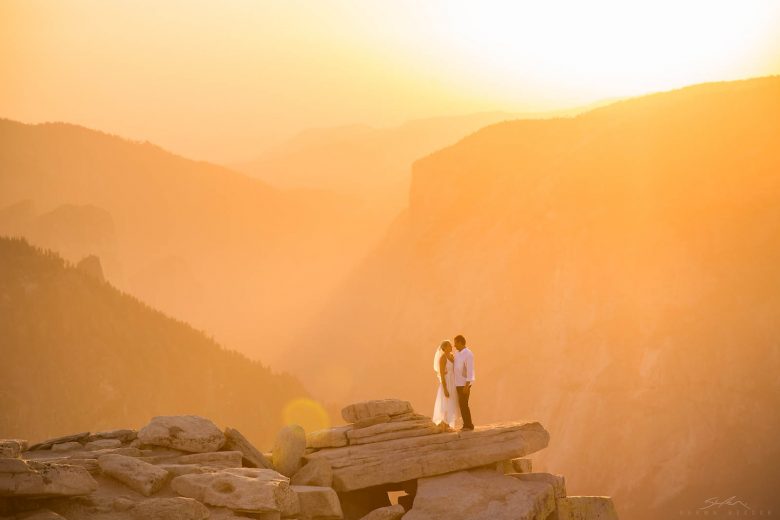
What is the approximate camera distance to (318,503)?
2117 cm

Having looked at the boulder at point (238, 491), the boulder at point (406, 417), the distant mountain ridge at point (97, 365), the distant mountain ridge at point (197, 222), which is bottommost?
the boulder at point (238, 491)

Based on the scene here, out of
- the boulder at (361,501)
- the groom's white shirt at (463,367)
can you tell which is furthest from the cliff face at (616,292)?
the groom's white shirt at (463,367)

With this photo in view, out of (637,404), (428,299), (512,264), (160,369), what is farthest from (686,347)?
(160,369)

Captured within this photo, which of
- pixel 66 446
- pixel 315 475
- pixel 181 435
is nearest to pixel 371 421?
pixel 315 475

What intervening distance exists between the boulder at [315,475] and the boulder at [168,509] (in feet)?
15.0

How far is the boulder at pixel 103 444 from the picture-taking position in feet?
71.4

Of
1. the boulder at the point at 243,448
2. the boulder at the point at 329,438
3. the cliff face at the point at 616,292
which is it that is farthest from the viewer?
the cliff face at the point at 616,292

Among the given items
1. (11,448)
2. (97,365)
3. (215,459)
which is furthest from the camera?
(97,365)

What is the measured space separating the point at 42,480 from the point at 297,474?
7565 millimetres

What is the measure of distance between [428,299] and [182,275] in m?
50.6

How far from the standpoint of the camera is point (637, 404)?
213 feet

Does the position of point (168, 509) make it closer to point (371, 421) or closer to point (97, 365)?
point (371, 421)

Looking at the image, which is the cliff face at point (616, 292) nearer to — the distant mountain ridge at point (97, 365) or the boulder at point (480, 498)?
the distant mountain ridge at point (97, 365)

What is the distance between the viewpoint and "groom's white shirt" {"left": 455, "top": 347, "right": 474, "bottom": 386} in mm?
23531
